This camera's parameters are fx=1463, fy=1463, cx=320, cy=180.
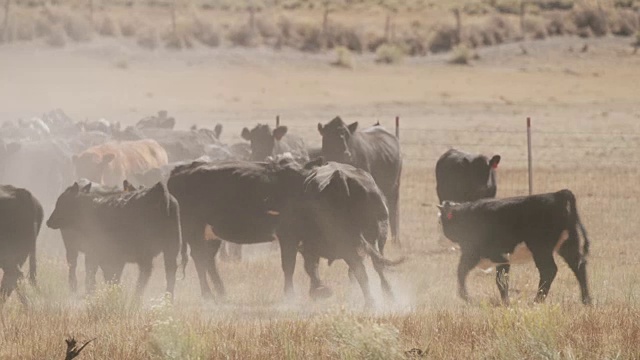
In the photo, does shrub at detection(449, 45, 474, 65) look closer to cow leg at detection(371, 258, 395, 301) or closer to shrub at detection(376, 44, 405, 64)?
shrub at detection(376, 44, 405, 64)

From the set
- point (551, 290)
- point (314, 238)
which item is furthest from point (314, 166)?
point (551, 290)

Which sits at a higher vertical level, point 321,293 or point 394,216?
point 321,293

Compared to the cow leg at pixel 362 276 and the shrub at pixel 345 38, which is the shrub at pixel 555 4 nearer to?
the shrub at pixel 345 38

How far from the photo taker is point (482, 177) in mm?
19531

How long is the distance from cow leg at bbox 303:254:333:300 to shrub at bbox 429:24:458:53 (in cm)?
5740

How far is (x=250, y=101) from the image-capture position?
52219 mm

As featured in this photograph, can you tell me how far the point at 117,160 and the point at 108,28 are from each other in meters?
49.2

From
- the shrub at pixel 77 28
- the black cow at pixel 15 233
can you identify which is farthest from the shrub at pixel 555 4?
the black cow at pixel 15 233

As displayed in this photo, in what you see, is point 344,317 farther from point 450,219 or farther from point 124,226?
point 124,226

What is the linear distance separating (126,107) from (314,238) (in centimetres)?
3554

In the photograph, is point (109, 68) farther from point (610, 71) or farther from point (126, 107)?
point (610, 71)

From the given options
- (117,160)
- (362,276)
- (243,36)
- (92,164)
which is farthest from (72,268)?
(243,36)

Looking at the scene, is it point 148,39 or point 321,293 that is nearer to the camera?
point 321,293

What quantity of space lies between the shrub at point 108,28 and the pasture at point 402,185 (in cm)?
203
